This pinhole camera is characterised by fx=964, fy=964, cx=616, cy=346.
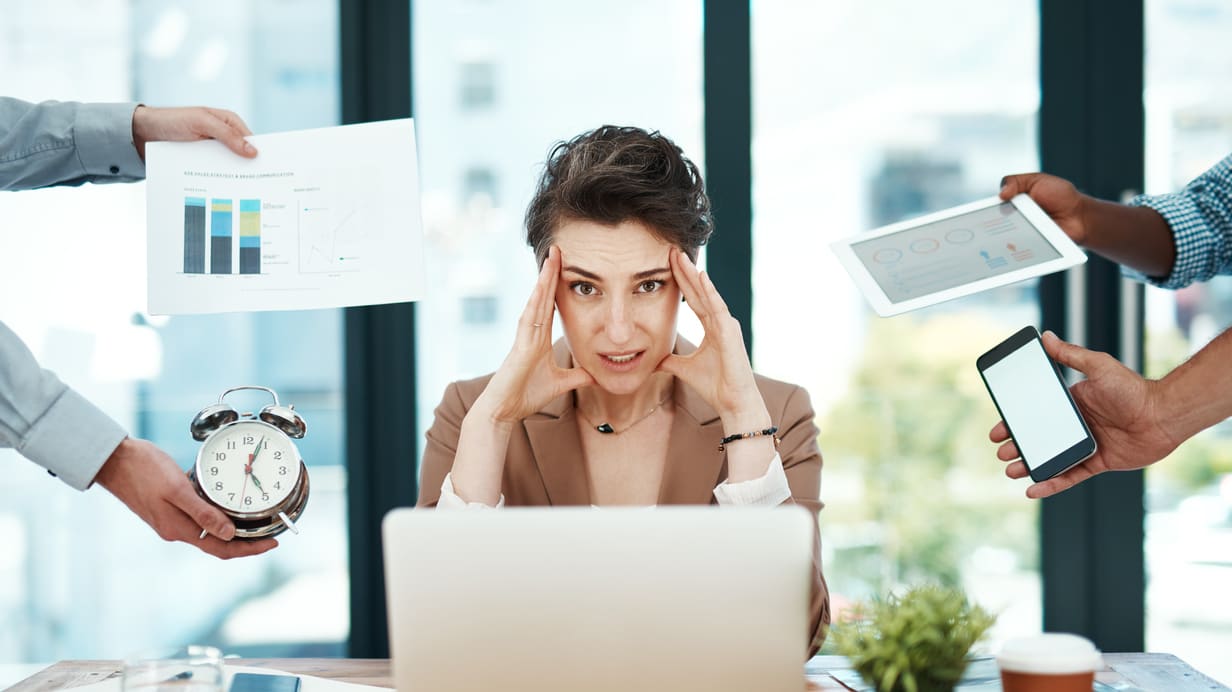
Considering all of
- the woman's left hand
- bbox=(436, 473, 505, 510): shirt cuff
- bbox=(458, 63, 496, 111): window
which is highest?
bbox=(458, 63, 496, 111): window

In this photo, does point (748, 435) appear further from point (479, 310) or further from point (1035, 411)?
point (479, 310)

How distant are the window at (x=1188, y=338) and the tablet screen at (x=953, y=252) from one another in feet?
3.14

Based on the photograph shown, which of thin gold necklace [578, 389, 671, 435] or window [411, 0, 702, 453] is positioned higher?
window [411, 0, 702, 453]

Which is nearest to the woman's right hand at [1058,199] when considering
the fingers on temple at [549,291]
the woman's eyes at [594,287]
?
the woman's eyes at [594,287]

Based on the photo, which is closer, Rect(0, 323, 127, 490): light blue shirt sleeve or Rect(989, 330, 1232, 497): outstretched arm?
Rect(0, 323, 127, 490): light blue shirt sleeve

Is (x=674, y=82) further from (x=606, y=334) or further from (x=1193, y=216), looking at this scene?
(x=1193, y=216)

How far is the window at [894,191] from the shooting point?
2578 mm

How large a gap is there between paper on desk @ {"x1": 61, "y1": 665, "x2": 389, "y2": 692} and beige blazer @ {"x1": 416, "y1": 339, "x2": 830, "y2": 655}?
20.1 inches

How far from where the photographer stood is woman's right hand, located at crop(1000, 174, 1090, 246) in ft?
6.31

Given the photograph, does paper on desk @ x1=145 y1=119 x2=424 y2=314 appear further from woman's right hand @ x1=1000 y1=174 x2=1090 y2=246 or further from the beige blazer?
woman's right hand @ x1=1000 y1=174 x2=1090 y2=246

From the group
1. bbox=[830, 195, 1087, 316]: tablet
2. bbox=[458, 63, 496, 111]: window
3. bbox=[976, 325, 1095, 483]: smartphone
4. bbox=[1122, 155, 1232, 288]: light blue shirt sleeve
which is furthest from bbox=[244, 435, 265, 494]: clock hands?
bbox=[1122, 155, 1232, 288]: light blue shirt sleeve

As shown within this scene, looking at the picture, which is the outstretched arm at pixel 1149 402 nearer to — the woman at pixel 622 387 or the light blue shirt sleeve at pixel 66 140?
the woman at pixel 622 387

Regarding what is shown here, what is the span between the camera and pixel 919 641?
99 centimetres

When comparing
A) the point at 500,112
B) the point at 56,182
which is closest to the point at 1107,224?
the point at 500,112
